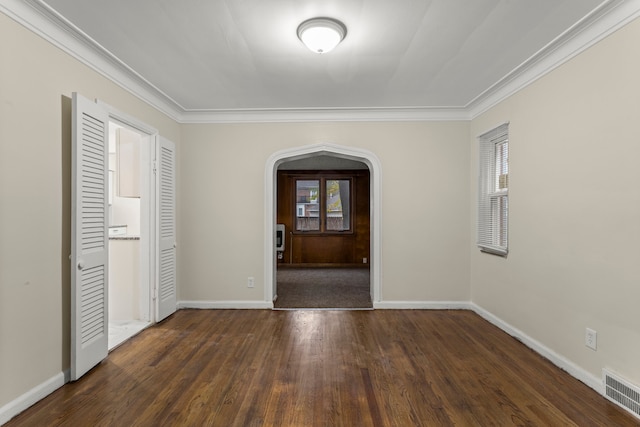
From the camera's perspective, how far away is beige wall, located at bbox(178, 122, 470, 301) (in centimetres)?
442

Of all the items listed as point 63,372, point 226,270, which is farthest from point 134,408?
point 226,270

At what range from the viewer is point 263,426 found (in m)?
2.00

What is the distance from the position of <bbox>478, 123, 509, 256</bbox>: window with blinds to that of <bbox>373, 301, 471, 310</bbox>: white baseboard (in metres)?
0.82

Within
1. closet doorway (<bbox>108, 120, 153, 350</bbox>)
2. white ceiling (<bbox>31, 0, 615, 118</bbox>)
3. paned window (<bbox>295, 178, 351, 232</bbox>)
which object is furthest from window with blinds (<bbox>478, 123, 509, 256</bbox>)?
paned window (<bbox>295, 178, 351, 232</bbox>)

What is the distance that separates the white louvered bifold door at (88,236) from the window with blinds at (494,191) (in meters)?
3.75

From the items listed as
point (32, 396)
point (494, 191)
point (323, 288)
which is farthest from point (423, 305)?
point (32, 396)

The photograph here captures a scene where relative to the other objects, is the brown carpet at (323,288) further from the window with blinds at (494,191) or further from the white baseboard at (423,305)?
the window with blinds at (494,191)

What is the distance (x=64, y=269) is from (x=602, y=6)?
399 centimetres

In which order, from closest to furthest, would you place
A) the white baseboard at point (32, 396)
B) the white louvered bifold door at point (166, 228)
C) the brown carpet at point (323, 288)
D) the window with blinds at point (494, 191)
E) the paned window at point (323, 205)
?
the white baseboard at point (32, 396)
the window with blinds at point (494, 191)
the white louvered bifold door at point (166, 228)
the brown carpet at point (323, 288)
the paned window at point (323, 205)

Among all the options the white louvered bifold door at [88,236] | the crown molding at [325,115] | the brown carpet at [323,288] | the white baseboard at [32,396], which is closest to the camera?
the white baseboard at [32,396]

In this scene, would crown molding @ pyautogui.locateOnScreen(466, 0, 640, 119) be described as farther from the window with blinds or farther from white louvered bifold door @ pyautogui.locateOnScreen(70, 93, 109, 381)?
white louvered bifold door @ pyautogui.locateOnScreen(70, 93, 109, 381)

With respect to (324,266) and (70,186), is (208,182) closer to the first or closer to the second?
(70,186)

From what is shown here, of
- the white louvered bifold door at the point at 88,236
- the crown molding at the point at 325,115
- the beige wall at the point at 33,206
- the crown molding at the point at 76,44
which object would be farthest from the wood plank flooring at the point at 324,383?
the crown molding at the point at 325,115

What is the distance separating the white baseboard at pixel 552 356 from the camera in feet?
A: 7.94
